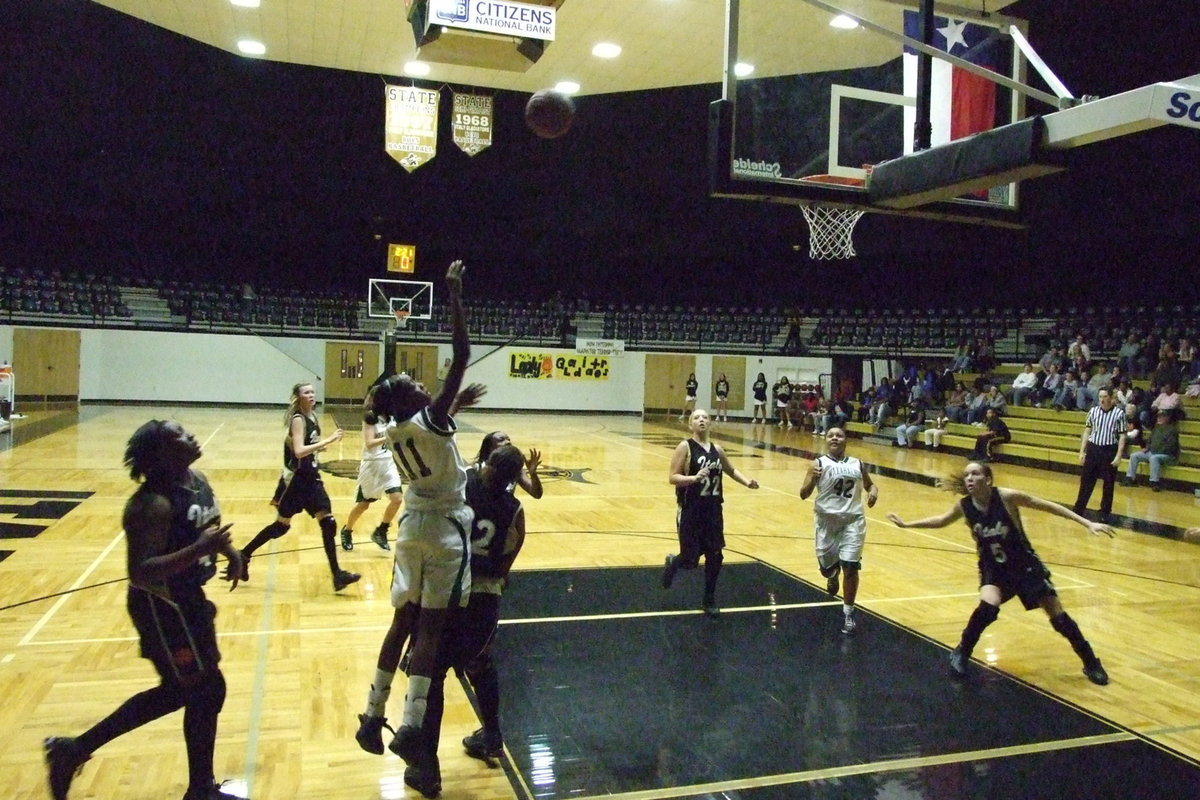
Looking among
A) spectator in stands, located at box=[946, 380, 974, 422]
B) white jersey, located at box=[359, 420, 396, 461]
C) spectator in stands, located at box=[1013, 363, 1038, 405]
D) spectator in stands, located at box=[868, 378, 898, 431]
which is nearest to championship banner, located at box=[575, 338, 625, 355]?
spectator in stands, located at box=[868, 378, 898, 431]

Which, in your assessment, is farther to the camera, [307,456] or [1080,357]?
[1080,357]

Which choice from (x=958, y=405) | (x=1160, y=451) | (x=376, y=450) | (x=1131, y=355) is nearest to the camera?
(x=376, y=450)

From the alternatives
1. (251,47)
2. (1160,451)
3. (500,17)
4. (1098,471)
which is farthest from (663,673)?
→ (251,47)

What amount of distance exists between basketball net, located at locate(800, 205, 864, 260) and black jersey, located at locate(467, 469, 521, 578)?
244 inches

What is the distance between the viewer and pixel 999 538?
215 inches

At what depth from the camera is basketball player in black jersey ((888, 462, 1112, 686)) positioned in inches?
214

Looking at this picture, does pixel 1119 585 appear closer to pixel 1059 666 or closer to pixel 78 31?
pixel 1059 666

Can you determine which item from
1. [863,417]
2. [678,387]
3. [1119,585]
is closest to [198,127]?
[678,387]

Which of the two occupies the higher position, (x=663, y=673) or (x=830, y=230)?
(x=830, y=230)

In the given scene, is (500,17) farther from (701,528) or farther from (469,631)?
(469,631)

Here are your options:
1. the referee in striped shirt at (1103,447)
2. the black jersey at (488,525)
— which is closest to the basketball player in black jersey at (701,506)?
the black jersey at (488,525)

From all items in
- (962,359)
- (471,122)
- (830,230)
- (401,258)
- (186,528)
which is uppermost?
(471,122)

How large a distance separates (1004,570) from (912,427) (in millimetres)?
16477

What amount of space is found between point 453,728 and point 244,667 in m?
1.56
